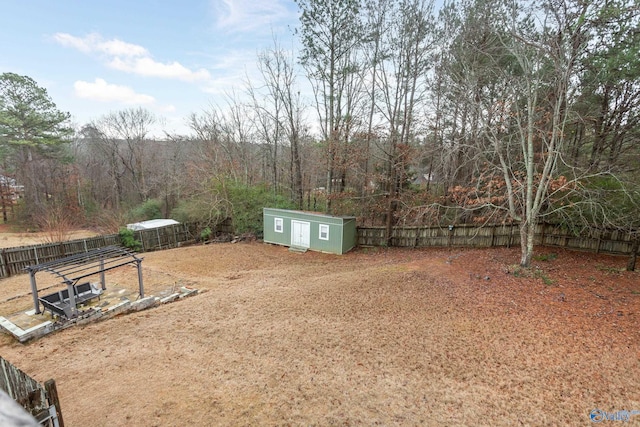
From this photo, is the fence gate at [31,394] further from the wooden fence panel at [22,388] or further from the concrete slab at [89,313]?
the concrete slab at [89,313]

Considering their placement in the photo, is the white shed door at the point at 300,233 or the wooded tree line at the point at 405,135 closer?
the wooded tree line at the point at 405,135

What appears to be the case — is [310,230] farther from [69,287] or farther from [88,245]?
[88,245]

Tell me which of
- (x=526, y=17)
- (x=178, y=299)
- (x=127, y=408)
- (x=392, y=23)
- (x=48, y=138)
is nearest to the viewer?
(x=127, y=408)

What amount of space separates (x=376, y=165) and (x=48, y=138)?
27.2m

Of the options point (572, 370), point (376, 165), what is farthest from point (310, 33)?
→ point (572, 370)

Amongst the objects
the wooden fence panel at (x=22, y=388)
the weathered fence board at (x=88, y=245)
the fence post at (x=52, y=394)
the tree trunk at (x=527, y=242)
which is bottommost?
the weathered fence board at (x=88, y=245)

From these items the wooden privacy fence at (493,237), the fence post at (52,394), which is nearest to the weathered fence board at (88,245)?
the wooden privacy fence at (493,237)

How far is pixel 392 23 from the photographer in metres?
15.1

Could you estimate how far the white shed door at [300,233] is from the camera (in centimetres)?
1546

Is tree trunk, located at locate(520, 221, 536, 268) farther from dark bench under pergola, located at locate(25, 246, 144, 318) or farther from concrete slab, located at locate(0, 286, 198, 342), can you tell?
dark bench under pergola, located at locate(25, 246, 144, 318)

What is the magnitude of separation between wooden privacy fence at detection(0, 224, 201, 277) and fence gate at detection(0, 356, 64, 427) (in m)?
14.8

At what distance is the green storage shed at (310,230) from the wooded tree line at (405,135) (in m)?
2.09

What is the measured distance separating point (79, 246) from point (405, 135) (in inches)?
705

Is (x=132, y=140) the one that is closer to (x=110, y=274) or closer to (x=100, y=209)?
(x=100, y=209)
